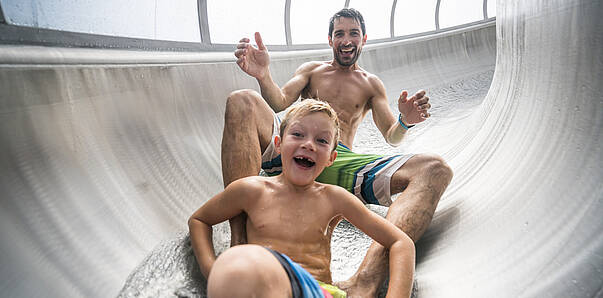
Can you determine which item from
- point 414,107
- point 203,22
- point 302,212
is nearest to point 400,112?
point 414,107

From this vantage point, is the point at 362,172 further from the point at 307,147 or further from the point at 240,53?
the point at 240,53

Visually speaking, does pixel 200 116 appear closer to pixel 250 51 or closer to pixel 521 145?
pixel 250 51

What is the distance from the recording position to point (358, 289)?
0.97 meters

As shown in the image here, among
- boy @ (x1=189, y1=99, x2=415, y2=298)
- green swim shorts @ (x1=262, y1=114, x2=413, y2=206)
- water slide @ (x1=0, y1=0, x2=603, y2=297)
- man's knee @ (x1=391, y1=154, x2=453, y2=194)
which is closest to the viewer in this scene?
water slide @ (x1=0, y1=0, x2=603, y2=297)

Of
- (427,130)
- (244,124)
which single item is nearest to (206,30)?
(244,124)

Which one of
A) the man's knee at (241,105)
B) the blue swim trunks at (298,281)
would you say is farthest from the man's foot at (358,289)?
the man's knee at (241,105)

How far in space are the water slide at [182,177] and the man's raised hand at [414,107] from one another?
0.31 meters

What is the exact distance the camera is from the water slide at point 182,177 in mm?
800

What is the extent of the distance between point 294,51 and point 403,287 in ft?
9.59

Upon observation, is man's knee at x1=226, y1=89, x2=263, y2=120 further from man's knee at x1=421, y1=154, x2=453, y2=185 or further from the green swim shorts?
man's knee at x1=421, y1=154, x2=453, y2=185

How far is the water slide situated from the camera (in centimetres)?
80

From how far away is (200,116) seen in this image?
182 centimetres

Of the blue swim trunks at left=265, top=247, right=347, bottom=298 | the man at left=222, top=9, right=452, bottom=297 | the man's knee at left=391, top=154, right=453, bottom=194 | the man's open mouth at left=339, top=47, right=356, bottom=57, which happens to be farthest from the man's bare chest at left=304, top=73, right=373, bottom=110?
the blue swim trunks at left=265, top=247, right=347, bottom=298

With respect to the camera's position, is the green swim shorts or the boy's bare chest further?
the green swim shorts
